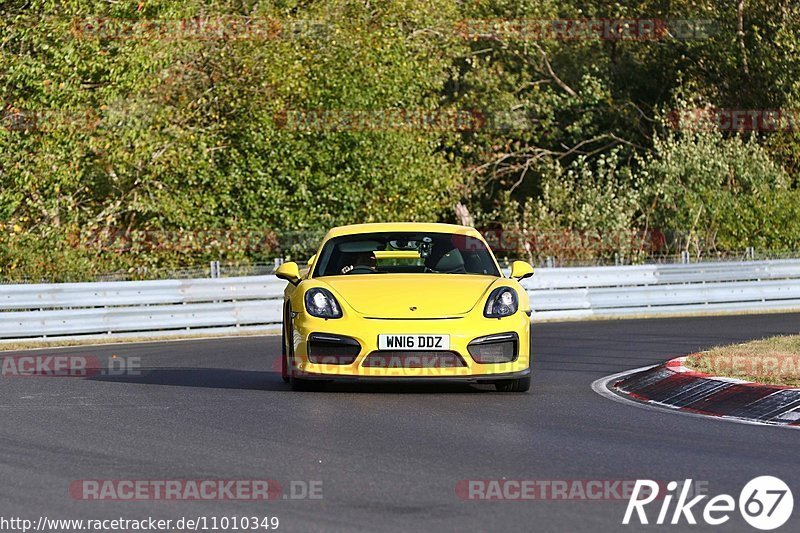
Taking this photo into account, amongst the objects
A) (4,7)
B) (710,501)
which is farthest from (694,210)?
(710,501)

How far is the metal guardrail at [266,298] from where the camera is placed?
21297 mm

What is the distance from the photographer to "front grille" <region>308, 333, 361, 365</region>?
11461mm

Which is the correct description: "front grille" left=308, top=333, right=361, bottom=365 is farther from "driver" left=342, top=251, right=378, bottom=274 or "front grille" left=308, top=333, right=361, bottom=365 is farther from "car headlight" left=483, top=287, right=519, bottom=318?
"driver" left=342, top=251, right=378, bottom=274

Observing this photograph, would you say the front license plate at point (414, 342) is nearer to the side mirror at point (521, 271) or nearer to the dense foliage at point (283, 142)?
the side mirror at point (521, 271)

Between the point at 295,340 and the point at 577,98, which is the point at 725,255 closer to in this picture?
the point at 577,98

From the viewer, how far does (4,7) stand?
2975 cm

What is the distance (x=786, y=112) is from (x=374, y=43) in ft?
38.4

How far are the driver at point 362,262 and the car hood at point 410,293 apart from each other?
350mm

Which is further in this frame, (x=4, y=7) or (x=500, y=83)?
(x=500, y=83)

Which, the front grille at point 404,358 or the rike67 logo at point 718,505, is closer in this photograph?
the rike67 logo at point 718,505

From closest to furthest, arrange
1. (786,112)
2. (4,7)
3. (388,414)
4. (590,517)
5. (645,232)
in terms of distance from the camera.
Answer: (590,517) < (388,414) < (4,7) < (645,232) < (786,112)
